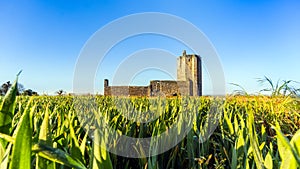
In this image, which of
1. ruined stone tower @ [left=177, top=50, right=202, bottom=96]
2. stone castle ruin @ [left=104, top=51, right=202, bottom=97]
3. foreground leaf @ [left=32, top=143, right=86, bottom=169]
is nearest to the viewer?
foreground leaf @ [left=32, top=143, right=86, bottom=169]

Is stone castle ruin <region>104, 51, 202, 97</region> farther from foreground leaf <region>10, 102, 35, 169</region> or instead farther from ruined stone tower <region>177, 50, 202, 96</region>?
foreground leaf <region>10, 102, 35, 169</region>

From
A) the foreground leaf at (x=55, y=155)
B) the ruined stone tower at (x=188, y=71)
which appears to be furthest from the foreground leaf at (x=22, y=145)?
the ruined stone tower at (x=188, y=71)

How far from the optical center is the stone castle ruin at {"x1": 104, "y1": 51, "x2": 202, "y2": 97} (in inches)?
294

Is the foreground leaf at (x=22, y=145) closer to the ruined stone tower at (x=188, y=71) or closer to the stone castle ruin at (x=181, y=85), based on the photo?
the stone castle ruin at (x=181, y=85)

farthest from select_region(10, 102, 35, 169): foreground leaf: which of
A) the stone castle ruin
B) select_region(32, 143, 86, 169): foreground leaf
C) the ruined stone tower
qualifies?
the ruined stone tower

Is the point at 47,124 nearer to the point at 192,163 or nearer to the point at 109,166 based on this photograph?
the point at 109,166

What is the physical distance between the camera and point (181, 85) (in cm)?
1036

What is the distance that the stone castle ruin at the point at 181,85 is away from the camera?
24.5 ft

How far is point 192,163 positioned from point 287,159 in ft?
1.63

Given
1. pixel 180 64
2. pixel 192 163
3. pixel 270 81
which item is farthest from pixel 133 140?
pixel 180 64

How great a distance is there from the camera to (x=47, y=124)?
20.2 inches

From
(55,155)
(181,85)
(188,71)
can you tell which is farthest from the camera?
(188,71)

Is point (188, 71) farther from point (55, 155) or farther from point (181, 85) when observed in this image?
point (55, 155)

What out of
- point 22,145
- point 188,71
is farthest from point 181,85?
point 22,145
